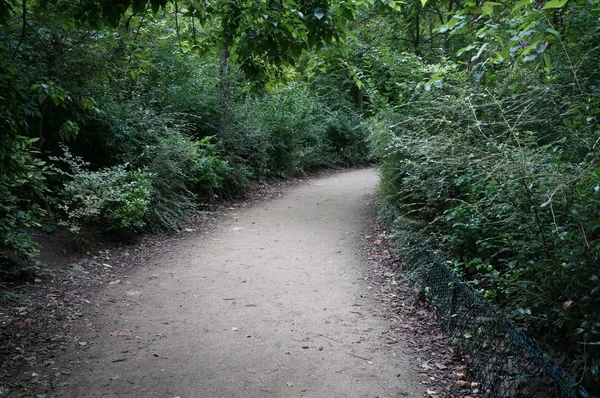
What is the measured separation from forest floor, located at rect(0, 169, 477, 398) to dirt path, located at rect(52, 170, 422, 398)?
0.02m

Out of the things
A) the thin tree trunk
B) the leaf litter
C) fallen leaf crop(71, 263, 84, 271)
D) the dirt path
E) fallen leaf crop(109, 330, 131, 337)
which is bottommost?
the leaf litter

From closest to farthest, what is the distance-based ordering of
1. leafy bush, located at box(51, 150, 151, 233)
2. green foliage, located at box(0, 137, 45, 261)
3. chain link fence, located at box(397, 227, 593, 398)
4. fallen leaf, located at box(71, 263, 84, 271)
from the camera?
1. chain link fence, located at box(397, 227, 593, 398)
2. green foliage, located at box(0, 137, 45, 261)
3. fallen leaf, located at box(71, 263, 84, 271)
4. leafy bush, located at box(51, 150, 151, 233)

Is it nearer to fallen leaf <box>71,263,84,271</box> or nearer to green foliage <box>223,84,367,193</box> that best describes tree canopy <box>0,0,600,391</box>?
green foliage <box>223,84,367,193</box>

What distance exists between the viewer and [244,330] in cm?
483

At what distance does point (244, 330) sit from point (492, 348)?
2571 mm

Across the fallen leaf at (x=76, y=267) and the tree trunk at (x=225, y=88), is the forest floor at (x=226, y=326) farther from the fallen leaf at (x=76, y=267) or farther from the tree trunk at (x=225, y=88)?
the tree trunk at (x=225, y=88)

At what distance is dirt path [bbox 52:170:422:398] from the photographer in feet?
12.5

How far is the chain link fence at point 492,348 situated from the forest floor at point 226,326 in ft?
0.77

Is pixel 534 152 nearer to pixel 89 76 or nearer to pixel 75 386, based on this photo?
pixel 75 386

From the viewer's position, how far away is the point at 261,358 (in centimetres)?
422

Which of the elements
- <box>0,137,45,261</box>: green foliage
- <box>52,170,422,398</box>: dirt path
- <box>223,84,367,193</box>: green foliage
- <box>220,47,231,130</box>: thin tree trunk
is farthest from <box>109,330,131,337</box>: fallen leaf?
<box>220,47,231,130</box>: thin tree trunk

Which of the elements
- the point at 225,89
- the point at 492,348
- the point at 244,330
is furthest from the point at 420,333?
the point at 225,89

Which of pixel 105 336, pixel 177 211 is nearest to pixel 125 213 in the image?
pixel 177 211

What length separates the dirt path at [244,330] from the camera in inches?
149
